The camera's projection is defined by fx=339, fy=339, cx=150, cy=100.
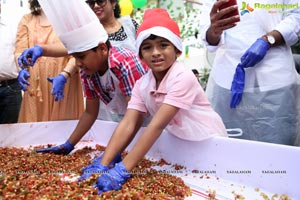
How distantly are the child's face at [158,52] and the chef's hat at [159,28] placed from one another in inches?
0.9

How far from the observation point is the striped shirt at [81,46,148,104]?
1.58m

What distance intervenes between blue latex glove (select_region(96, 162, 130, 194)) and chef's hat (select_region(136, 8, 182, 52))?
534 mm

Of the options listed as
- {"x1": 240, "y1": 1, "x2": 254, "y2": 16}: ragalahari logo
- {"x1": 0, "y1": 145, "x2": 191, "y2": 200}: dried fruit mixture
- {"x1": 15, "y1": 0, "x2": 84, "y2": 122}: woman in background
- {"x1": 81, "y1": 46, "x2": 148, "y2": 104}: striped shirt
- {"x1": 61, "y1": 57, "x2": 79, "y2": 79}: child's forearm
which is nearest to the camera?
{"x1": 0, "y1": 145, "x2": 191, "y2": 200}: dried fruit mixture

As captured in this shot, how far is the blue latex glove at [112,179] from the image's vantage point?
3.84ft

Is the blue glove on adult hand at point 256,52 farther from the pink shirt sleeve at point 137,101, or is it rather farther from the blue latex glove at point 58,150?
the blue latex glove at point 58,150

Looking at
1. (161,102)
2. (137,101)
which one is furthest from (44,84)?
(161,102)

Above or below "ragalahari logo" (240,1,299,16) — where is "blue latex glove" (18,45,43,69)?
below

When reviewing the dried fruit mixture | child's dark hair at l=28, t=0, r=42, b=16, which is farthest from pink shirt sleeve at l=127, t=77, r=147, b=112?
child's dark hair at l=28, t=0, r=42, b=16

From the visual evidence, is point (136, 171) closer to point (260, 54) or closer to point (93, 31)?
point (93, 31)

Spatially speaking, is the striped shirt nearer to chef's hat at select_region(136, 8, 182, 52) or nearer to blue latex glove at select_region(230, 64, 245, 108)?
chef's hat at select_region(136, 8, 182, 52)

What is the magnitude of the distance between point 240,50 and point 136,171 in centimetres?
83

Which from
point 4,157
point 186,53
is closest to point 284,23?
point 4,157

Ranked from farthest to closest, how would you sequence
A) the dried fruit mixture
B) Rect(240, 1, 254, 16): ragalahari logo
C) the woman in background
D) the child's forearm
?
the woman in background → the child's forearm → Rect(240, 1, 254, 16): ragalahari logo → the dried fruit mixture

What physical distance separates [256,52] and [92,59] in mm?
760
